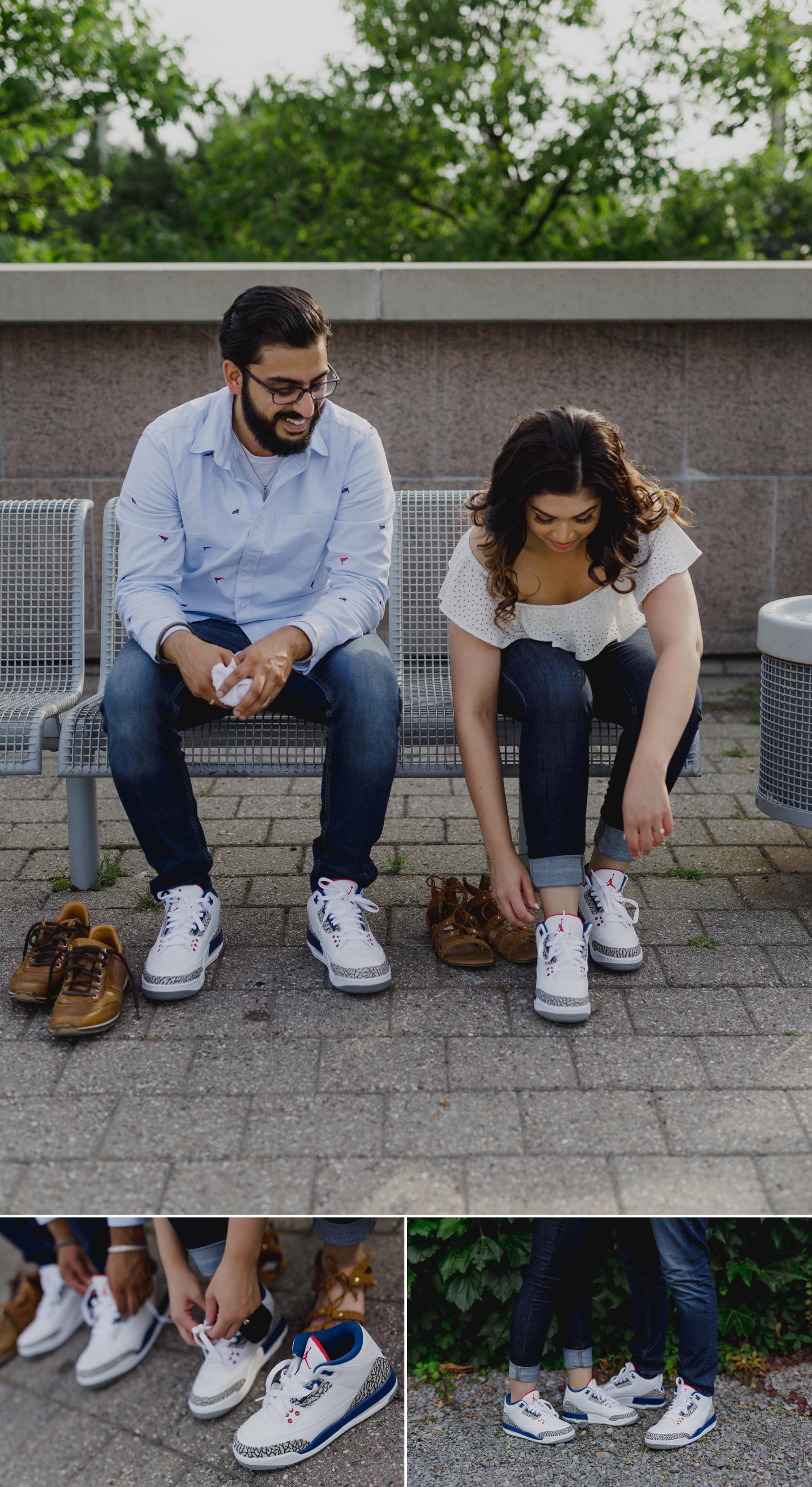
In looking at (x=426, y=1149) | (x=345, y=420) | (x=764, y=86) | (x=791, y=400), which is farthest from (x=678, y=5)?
(x=426, y=1149)

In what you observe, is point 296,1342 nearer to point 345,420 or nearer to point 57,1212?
point 57,1212

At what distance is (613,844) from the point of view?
3.22m

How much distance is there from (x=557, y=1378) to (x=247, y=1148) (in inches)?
33.7

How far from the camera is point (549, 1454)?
171 centimetres

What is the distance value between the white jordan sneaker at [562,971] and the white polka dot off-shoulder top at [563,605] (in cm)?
64

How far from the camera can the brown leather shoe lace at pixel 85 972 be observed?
2.92 meters

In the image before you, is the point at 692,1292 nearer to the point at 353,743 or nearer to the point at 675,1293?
the point at 675,1293

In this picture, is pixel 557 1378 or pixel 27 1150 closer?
pixel 557 1378

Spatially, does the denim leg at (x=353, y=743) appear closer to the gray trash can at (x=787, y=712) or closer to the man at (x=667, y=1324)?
the gray trash can at (x=787, y=712)

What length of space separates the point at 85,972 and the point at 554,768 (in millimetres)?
1131

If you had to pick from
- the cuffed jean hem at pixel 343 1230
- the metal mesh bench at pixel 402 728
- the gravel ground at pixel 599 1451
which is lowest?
A: the gravel ground at pixel 599 1451

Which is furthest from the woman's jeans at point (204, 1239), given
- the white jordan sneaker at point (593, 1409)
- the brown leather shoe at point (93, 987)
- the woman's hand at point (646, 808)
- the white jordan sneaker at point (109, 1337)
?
the woman's hand at point (646, 808)

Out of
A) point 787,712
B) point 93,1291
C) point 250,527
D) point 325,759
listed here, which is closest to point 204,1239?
point 93,1291

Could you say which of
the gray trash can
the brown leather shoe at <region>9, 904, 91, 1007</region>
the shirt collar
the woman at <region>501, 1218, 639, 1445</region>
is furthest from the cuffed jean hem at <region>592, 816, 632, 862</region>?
the woman at <region>501, 1218, 639, 1445</region>
